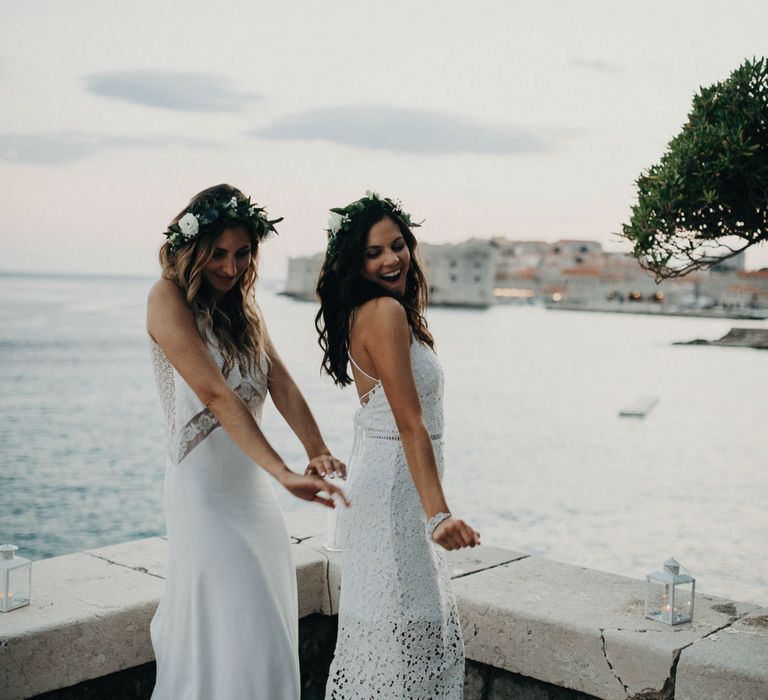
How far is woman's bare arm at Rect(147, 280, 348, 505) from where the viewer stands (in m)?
2.11

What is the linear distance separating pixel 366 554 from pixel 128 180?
72.9 m

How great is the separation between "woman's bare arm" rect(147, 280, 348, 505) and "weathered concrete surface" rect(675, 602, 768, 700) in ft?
3.78

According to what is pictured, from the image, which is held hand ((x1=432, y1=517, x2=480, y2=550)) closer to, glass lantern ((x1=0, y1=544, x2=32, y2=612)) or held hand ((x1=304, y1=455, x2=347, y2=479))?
held hand ((x1=304, y1=455, x2=347, y2=479))

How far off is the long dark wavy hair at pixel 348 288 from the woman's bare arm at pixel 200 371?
252mm

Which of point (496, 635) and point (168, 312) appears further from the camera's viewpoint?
point (496, 635)

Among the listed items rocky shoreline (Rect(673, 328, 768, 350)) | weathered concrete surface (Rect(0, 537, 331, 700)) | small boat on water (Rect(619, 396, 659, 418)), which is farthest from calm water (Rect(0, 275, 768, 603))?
weathered concrete surface (Rect(0, 537, 331, 700))

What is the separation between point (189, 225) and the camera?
7.38ft

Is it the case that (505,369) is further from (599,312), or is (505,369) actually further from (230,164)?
(599,312)

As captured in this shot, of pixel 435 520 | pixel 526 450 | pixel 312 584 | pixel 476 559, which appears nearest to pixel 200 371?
pixel 435 520

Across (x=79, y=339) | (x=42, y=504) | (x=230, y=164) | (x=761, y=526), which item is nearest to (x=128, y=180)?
→ (x=230, y=164)

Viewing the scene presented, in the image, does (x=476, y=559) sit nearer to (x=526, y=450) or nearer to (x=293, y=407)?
(x=293, y=407)

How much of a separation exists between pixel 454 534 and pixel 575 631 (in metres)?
0.74

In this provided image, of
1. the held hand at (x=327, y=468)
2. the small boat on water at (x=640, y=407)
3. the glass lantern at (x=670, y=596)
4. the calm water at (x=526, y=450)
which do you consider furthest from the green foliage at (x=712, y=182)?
the small boat on water at (x=640, y=407)

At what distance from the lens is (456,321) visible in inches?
3952
